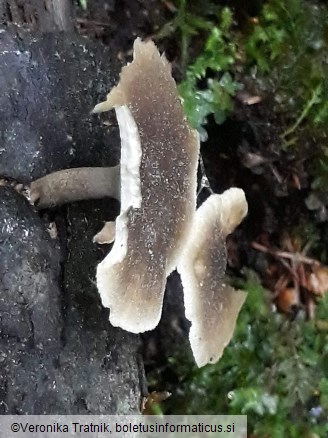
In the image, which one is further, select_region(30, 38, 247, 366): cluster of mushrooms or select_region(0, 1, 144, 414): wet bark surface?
select_region(0, 1, 144, 414): wet bark surface

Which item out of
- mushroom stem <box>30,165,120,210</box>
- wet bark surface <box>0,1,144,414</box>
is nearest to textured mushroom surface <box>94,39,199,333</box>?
mushroom stem <box>30,165,120,210</box>

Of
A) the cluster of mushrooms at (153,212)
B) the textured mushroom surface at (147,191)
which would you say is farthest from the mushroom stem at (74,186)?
the textured mushroom surface at (147,191)

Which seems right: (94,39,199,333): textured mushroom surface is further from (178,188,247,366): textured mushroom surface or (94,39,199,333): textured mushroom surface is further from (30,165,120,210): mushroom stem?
(30,165,120,210): mushroom stem

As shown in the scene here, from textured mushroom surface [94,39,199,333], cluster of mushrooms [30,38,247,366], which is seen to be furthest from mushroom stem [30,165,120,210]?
textured mushroom surface [94,39,199,333]

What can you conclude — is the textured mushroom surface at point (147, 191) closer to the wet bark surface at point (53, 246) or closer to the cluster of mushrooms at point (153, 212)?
the cluster of mushrooms at point (153, 212)

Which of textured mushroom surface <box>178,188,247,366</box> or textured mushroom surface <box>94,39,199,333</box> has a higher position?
textured mushroom surface <box>94,39,199,333</box>
